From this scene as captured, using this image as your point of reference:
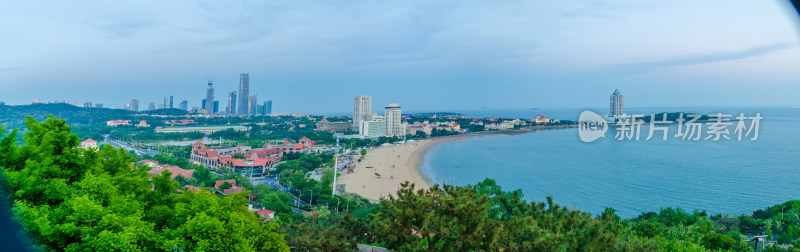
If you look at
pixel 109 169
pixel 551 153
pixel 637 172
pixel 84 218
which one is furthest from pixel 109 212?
pixel 551 153

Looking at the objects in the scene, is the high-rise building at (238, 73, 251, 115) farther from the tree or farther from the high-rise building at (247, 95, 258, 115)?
the tree

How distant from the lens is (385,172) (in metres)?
13.4

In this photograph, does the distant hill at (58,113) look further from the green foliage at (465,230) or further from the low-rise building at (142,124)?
the green foliage at (465,230)

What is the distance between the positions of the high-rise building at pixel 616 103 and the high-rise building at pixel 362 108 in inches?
672

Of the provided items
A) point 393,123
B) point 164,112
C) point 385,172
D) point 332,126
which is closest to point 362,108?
point 332,126

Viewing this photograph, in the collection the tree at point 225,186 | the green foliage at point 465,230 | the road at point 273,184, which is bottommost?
the road at point 273,184

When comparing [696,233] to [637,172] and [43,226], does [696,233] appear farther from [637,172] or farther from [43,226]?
[637,172]

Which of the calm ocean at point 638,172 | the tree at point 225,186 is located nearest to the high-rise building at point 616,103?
the calm ocean at point 638,172

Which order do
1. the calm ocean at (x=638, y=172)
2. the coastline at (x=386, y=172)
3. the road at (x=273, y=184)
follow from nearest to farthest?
the road at (x=273, y=184) → the calm ocean at (x=638, y=172) → the coastline at (x=386, y=172)

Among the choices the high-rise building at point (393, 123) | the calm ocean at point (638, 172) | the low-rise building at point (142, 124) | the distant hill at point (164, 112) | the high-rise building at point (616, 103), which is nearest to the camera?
the calm ocean at point (638, 172)

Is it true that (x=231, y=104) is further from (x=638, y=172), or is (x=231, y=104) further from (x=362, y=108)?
(x=638, y=172)

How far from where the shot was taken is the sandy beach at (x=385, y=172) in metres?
10.8

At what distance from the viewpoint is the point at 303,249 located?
286 cm

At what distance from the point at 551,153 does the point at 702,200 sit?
8255 mm
